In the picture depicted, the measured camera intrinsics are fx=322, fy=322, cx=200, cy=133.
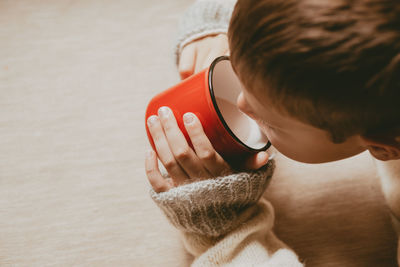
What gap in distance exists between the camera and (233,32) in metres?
0.35

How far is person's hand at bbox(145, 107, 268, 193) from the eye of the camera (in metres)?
0.45

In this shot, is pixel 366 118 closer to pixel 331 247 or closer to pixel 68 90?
pixel 331 247

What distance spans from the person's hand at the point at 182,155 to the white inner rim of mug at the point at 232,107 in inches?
2.1

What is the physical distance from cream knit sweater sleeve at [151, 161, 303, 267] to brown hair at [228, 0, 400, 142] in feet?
0.59

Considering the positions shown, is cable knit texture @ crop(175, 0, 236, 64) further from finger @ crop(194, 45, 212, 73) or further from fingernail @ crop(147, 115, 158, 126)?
fingernail @ crop(147, 115, 158, 126)

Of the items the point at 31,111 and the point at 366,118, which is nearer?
the point at 366,118

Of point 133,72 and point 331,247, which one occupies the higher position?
point 133,72

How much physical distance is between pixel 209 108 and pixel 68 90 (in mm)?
402

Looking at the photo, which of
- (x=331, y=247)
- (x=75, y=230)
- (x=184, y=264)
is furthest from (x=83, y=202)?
(x=331, y=247)

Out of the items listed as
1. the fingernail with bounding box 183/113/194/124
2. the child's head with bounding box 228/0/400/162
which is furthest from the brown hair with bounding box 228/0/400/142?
the fingernail with bounding box 183/113/194/124

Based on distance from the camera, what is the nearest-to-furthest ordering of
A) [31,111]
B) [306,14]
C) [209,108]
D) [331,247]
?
[306,14] → [209,108] → [331,247] → [31,111]

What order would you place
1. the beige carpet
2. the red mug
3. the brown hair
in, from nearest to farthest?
the brown hair → the red mug → the beige carpet

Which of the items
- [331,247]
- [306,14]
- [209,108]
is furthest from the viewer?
[331,247]

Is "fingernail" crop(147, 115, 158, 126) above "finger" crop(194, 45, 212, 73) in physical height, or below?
below
